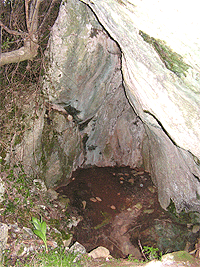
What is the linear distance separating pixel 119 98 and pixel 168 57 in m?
4.69

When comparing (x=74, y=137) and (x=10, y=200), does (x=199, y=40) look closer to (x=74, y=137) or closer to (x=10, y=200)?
(x=10, y=200)

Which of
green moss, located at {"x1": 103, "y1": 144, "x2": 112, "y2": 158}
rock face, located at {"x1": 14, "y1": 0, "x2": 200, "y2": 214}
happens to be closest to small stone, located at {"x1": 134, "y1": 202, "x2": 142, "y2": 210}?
rock face, located at {"x1": 14, "y1": 0, "x2": 200, "y2": 214}

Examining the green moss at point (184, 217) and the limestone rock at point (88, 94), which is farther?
the limestone rock at point (88, 94)

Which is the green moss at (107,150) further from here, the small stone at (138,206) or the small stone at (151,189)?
the small stone at (138,206)

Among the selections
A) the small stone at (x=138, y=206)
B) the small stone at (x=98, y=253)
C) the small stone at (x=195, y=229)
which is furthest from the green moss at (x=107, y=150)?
the small stone at (x=98, y=253)

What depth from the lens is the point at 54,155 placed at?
17.9ft

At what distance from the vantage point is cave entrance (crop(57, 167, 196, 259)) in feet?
13.6

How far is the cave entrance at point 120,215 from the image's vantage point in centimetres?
415

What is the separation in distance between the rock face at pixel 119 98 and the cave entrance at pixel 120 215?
430 millimetres

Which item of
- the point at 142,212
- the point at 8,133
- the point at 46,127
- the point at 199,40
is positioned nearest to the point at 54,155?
the point at 46,127

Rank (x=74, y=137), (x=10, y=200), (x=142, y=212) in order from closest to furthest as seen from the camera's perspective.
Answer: (x=10, y=200) < (x=142, y=212) < (x=74, y=137)

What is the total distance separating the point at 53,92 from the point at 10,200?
274 centimetres

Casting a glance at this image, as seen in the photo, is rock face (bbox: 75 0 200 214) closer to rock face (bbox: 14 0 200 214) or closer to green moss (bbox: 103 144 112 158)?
rock face (bbox: 14 0 200 214)

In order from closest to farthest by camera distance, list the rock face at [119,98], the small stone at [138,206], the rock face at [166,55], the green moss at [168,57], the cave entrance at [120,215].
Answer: the rock face at [166,55], the green moss at [168,57], the rock face at [119,98], the cave entrance at [120,215], the small stone at [138,206]
